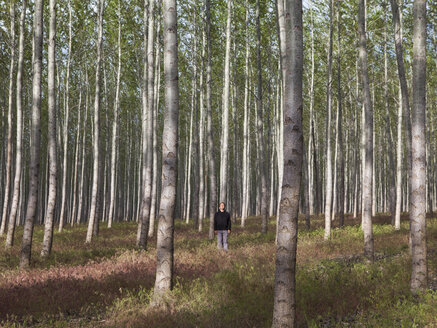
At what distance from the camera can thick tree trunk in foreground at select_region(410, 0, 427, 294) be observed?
250 inches

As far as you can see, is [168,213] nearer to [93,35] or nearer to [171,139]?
[171,139]

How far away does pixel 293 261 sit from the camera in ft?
13.6

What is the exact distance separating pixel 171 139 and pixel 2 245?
31.3 ft

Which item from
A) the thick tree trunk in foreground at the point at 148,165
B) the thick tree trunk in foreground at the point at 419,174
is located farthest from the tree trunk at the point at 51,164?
the thick tree trunk in foreground at the point at 419,174

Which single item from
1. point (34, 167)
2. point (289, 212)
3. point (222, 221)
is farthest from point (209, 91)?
point (289, 212)

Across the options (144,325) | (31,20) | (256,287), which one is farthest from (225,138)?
(31,20)

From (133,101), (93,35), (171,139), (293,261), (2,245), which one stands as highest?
(93,35)

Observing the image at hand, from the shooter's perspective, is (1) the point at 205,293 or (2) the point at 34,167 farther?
(2) the point at 34,167

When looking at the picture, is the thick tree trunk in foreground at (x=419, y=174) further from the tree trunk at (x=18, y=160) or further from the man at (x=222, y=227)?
the tree trunk at (x=18, y=160)

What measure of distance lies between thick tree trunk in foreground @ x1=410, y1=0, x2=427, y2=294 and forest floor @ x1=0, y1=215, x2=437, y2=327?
0.39m

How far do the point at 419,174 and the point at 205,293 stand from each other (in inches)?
167

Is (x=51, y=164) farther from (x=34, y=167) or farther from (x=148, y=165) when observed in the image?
(x=148, y=165)

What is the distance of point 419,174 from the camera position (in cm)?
641

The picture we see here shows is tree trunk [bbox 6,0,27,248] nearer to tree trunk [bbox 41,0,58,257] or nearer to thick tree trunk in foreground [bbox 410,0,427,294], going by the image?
tree trunk [bbox 41,0,58,257]
